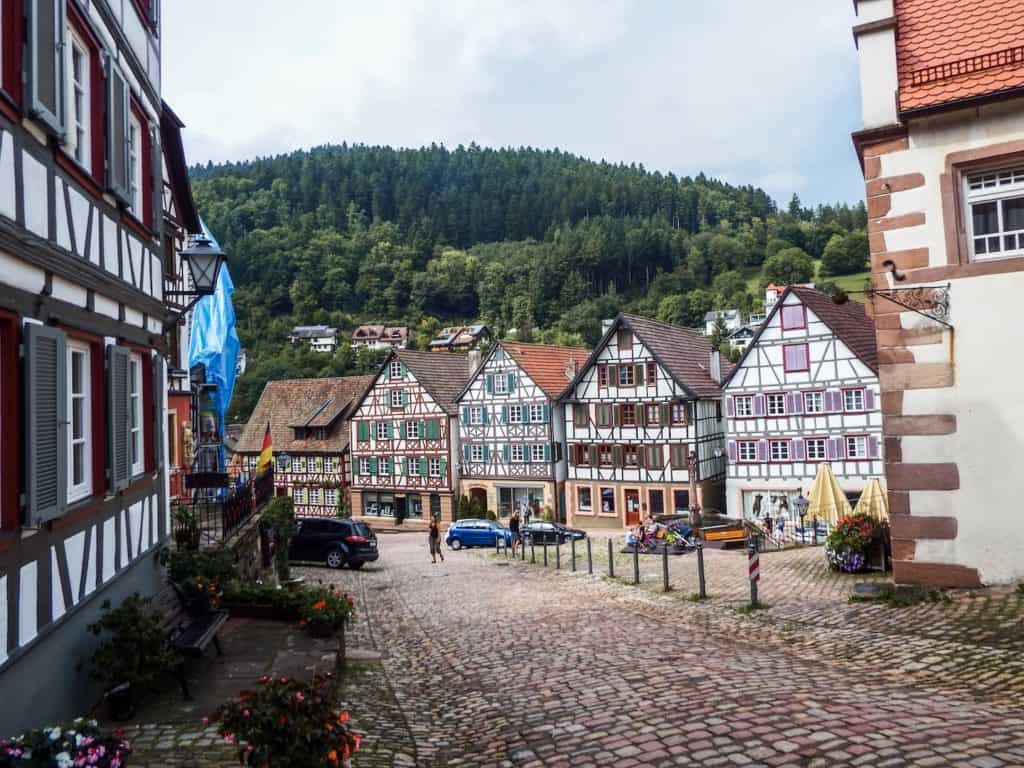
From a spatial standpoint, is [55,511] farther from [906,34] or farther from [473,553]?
[473,553]

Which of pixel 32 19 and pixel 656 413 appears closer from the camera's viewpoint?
pixel 32 19

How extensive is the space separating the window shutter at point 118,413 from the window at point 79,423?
0.91ft

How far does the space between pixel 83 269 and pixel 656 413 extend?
116ft

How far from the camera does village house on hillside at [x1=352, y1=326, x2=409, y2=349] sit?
136 metres

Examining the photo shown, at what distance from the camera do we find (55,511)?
6.64 metres

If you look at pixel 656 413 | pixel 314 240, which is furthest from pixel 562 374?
pixel 314 240

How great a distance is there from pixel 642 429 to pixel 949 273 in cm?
3052

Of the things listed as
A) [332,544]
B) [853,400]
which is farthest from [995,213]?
[853,400]

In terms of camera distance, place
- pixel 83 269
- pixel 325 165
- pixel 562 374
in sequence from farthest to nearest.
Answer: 1. pixel 325 165
2. pixel 562 374
3. pixel 83 269

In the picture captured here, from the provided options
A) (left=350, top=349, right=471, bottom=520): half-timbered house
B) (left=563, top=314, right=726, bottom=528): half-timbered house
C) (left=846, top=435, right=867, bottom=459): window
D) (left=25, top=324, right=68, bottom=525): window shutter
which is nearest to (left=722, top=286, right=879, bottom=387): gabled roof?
(left=846, top=435, right=867, bottom=459): window

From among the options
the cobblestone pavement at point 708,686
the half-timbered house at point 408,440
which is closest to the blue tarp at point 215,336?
the cobblestone pavement at point 708,686

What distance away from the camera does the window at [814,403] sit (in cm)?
3712

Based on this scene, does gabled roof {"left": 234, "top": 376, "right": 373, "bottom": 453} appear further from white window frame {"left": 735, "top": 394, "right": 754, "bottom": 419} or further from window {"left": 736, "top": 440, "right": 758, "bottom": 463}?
window {"left": 736, "top": 440, "right": 758, "bottom": 463}

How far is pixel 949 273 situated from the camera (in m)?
11.2
